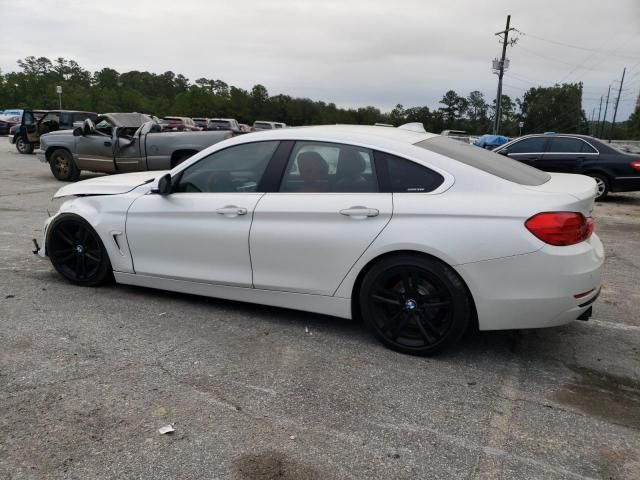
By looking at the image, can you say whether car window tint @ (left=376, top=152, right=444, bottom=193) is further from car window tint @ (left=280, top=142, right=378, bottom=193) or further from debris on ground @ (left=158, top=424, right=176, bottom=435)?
debris on ground @ (left=158, top=424, right=176, bottom=435)

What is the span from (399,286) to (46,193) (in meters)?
9.90

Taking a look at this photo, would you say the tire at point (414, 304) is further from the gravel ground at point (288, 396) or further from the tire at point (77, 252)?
the tire at point (77, 252)

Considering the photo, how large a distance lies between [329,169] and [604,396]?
2.29 metres

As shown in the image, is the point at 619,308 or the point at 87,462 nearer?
the point at 87,462

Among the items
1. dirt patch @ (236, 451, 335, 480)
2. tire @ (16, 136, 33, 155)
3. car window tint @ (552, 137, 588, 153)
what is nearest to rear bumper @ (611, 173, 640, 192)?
car window tint @ (552, 137, 588, 153)

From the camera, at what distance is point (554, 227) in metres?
3.16

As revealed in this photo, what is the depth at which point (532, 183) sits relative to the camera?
360 cm

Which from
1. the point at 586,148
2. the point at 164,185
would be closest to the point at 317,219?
the point at 164,185

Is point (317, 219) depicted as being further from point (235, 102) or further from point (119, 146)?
point (235, 102)

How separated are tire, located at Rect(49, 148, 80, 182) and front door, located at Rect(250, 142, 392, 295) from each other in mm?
10959

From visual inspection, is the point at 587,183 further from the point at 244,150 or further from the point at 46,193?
the point at 46,193

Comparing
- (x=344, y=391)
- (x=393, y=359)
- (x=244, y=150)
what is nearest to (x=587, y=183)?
(x=393, y=359)

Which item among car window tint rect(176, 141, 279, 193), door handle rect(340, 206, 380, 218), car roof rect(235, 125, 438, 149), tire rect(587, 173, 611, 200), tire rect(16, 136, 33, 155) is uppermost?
car roof rect(235, 125, 438, 149)

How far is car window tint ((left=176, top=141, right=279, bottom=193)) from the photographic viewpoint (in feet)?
13.4
